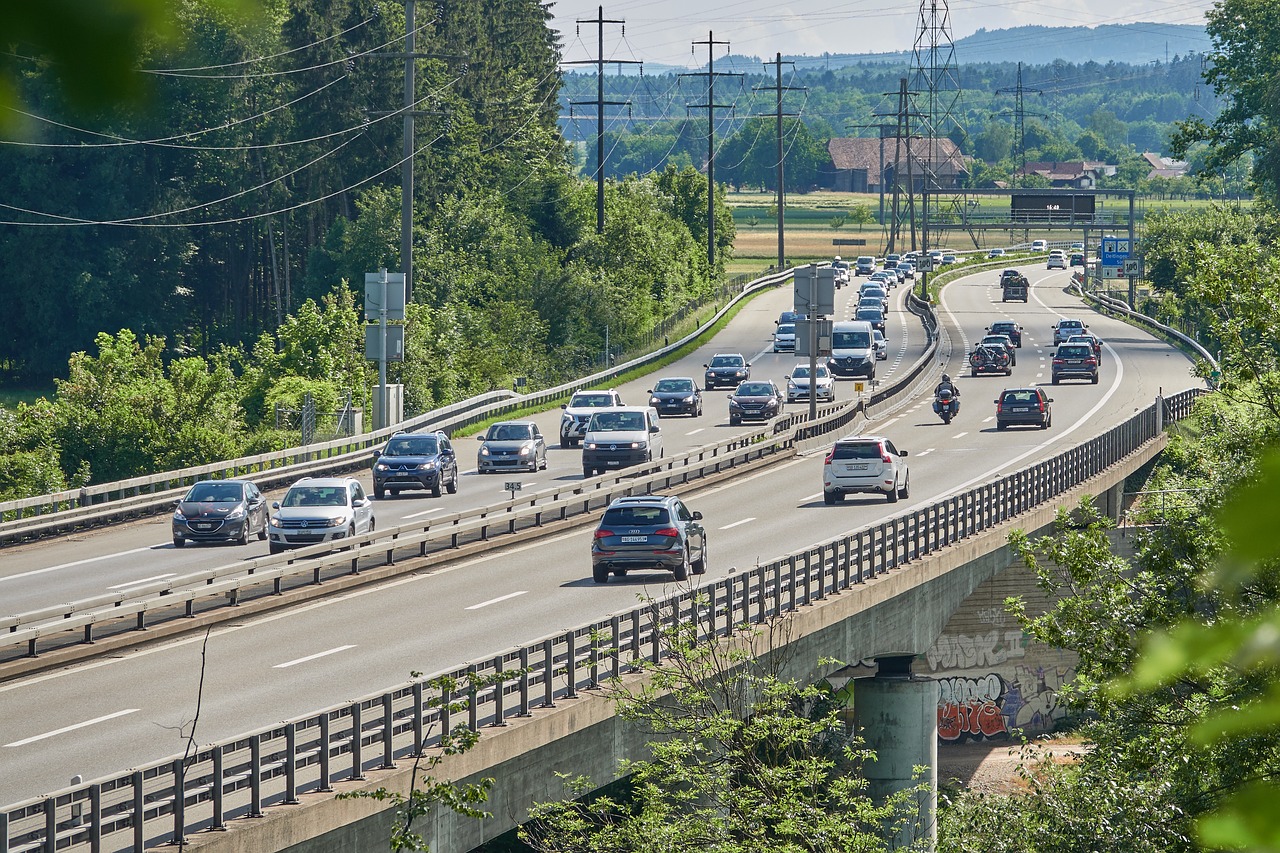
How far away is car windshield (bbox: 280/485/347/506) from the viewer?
3588 centimetres

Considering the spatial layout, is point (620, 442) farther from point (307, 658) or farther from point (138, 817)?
point (138, 817)

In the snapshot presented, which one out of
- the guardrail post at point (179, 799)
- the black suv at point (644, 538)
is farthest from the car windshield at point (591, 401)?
the guardrail post at point (179, 799)

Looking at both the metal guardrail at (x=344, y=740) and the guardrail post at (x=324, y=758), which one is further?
the guardrail post at (x=324, y=758)

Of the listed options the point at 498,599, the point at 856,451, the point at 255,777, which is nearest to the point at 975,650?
the point at 856,451

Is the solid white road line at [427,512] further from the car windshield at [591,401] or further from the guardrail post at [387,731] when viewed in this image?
the guardrail post at [387,731]

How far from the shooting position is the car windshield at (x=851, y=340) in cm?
7881

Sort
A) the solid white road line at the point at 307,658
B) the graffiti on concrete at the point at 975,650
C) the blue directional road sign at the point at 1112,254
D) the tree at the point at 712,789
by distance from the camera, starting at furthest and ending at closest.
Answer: the blue directional road sign at the point at 1112,254, the graffiti on concrete at the point at 975,650, the solid white road line at the point at 307,658, the tree at the point at 712,789

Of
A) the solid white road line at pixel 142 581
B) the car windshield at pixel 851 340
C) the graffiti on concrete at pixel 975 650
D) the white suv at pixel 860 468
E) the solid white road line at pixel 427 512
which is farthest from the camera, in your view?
the car windshield at pixel 851 340

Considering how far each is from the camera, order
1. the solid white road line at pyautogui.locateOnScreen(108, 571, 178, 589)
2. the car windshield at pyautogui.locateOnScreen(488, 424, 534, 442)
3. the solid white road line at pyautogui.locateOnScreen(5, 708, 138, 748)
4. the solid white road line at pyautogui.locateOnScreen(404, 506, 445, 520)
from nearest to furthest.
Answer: the solid white road line at pyautogui.locateOnScreen(5, 708, 138, 748) → the solid white road line at pyautogui.locateOnScreen(108, 571, 178, 589) → the solid white road line at pyautogui.locateOnScreen(404, 506, 445, 520) → the car windshield at pyautogui.locateOnScreen(488, 424, 534, 442)

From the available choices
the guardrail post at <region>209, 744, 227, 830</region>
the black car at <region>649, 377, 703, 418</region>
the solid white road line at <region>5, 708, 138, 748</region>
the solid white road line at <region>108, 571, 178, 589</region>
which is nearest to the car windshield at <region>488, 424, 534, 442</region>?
the black car at <region>649, 377, 703, 418</region>

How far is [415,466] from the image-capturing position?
4609cm

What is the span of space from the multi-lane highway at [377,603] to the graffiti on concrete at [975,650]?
393 centimetres

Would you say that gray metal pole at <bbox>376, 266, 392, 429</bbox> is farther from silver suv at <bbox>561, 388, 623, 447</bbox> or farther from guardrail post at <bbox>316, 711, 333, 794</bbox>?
guardrail post at <bbox>316, 711, 333, 794</bbox>

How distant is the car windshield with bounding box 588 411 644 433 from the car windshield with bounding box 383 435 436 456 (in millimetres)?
5118
